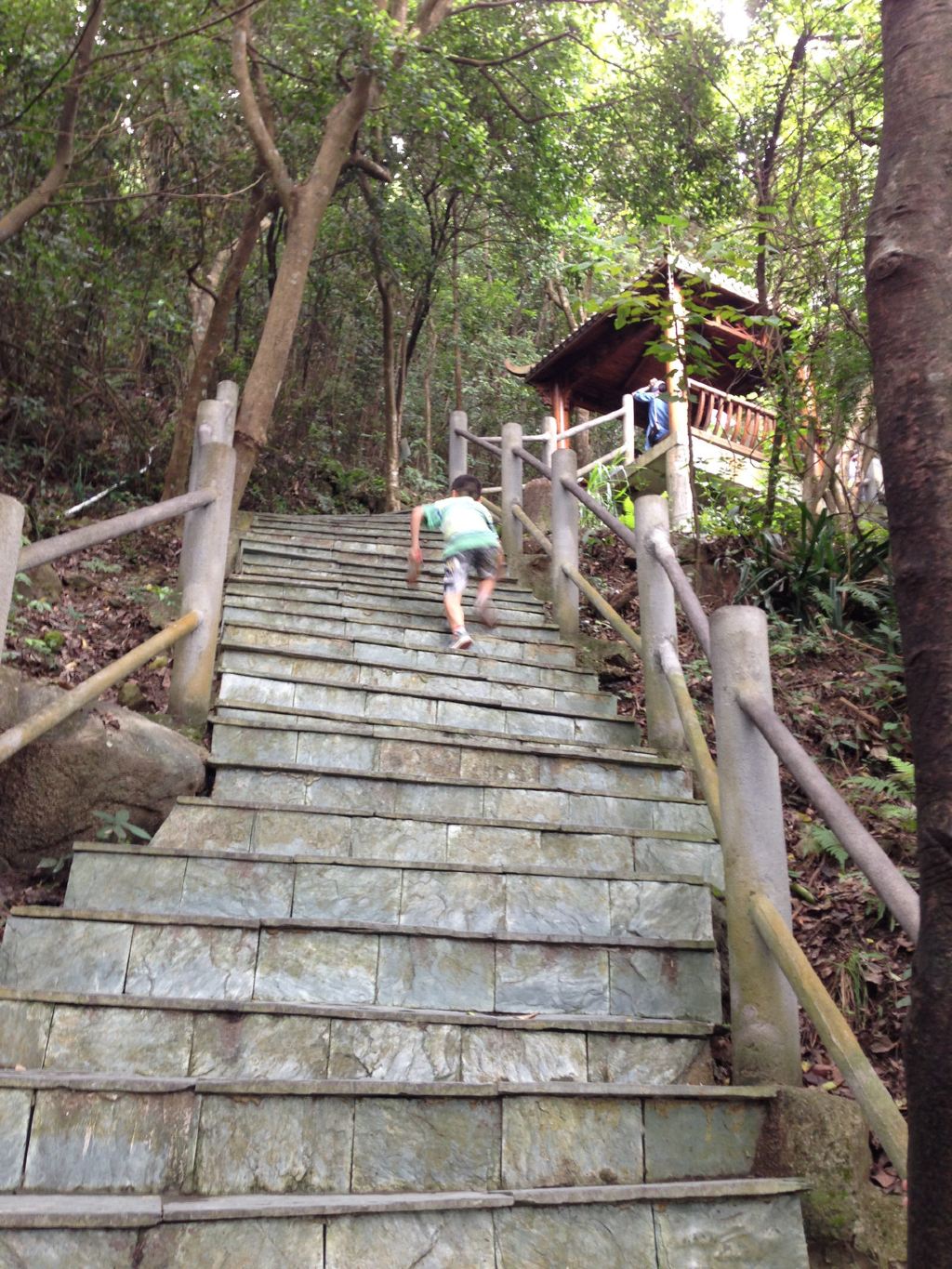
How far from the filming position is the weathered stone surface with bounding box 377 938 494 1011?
2.78 m

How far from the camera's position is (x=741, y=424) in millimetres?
11930

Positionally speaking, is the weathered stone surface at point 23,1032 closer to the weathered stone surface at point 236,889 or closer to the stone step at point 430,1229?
the stone step at point 430,1229

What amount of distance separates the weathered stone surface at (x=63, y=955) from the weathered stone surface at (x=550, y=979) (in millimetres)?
1052

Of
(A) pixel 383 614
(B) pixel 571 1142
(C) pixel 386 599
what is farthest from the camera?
(C) pixel 386 599

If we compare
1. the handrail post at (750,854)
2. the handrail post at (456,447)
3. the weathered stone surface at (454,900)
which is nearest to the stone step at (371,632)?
the weathered stone surface at (454,900)

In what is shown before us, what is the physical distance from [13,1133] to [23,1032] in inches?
13.6

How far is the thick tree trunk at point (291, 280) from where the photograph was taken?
25.5ft

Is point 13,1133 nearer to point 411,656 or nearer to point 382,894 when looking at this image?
point 382,894

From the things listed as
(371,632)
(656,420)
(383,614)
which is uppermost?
(656,420)

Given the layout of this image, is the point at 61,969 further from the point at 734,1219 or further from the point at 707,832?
the point at 707,832

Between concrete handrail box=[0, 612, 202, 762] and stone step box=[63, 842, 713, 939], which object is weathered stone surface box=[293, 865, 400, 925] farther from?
concrete handrail box=[0, 612, 202, 762]

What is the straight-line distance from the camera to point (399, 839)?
3375 millimetres

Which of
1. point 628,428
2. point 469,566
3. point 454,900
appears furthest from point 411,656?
point 628,428

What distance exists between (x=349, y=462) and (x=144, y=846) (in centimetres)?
1155
